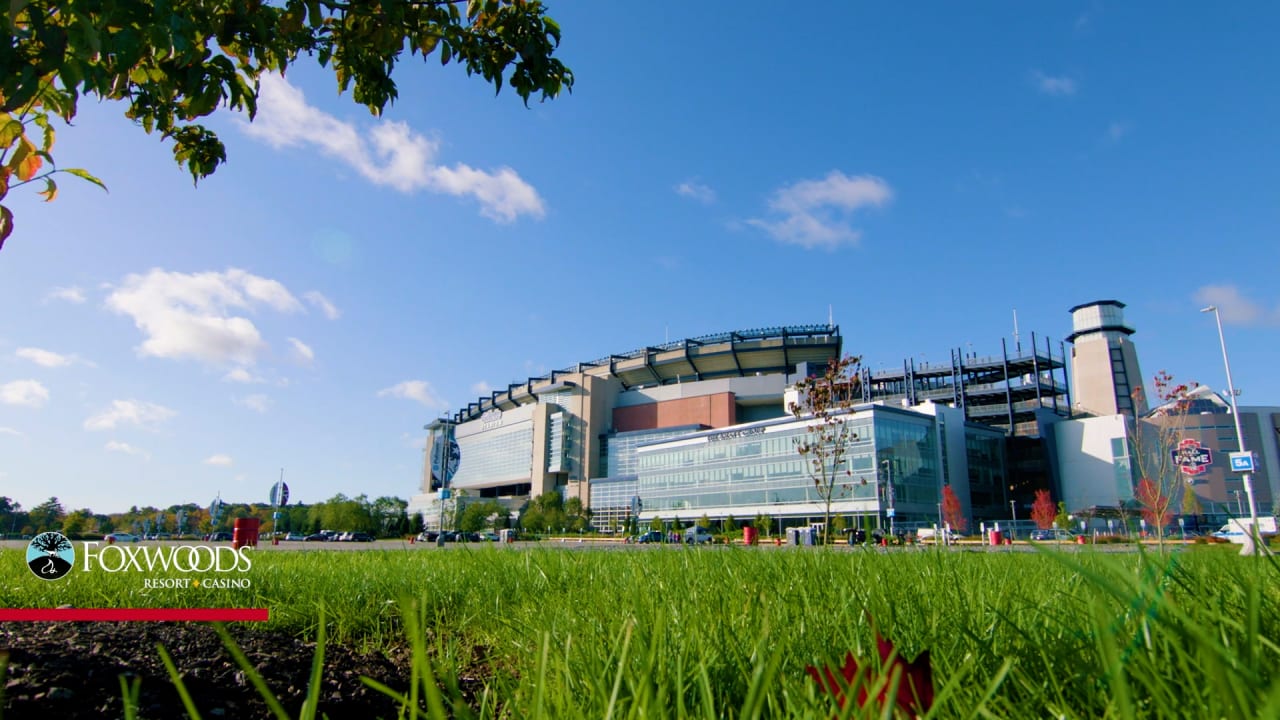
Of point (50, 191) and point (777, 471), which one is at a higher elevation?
point (777, 471)

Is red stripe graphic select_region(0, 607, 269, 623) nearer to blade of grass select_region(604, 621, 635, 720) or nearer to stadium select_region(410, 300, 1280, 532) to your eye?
blade of grass select_region(604, 621, 635, 720)

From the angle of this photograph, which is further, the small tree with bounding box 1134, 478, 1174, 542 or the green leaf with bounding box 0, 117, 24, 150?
the small tree with bounding box 1134, 478, 1174, 542

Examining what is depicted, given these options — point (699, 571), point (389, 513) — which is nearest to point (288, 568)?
point (699, 571)

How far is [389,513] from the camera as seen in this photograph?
94938 mm

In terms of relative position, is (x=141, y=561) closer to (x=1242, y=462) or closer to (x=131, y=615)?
(x=131, y=615)

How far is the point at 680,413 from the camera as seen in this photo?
101938 mm

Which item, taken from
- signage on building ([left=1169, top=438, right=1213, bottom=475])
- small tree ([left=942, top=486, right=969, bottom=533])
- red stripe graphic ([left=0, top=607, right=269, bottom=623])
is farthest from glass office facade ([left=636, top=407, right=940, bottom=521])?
red stripe graphic ([left=0, top=607, right=269, bottom=623])

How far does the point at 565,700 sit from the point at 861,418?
2655 inches

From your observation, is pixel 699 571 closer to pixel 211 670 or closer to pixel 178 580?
pixel 211 670

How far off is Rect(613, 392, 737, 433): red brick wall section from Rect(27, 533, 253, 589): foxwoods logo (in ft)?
303

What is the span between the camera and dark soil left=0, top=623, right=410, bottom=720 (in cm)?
226

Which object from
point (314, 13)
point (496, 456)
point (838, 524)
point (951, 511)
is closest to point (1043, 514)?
point (951, 511)

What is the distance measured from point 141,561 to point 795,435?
66.9 m

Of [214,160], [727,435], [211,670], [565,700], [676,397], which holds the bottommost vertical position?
[211,670]
